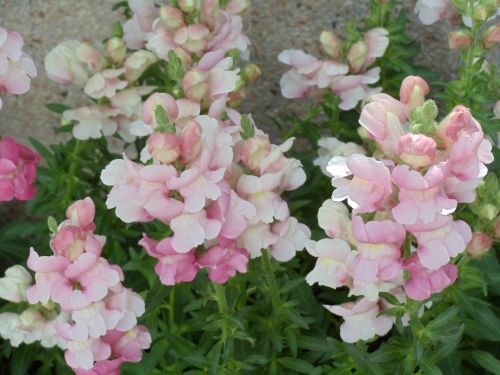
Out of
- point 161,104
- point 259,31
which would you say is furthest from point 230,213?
point 259,31

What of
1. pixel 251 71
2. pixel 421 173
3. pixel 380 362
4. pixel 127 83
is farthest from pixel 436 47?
pixel 421 173

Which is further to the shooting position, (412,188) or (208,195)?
(208,195)

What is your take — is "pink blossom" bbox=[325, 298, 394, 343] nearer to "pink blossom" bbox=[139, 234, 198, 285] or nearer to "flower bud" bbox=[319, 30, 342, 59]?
"pink blossom" bbox=[139, 234, 198, 285]

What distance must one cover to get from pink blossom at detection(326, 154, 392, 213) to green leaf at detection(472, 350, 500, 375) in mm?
552

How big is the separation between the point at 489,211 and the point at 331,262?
257mm

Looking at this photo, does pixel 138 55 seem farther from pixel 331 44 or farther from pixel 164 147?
pixel 164 147

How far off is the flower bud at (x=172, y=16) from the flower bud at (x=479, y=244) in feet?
2.28

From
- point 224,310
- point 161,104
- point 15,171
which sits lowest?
point 224,310

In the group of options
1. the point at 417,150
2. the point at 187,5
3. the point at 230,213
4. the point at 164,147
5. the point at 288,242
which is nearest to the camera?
the point at 417,150

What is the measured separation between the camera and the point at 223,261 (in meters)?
1.48

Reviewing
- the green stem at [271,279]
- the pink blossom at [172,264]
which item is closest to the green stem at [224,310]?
the green stem at [271,279]

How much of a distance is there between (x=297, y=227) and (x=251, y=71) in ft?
1.38

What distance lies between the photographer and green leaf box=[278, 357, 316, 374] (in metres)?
1.75

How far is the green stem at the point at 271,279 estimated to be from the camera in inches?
64.0
